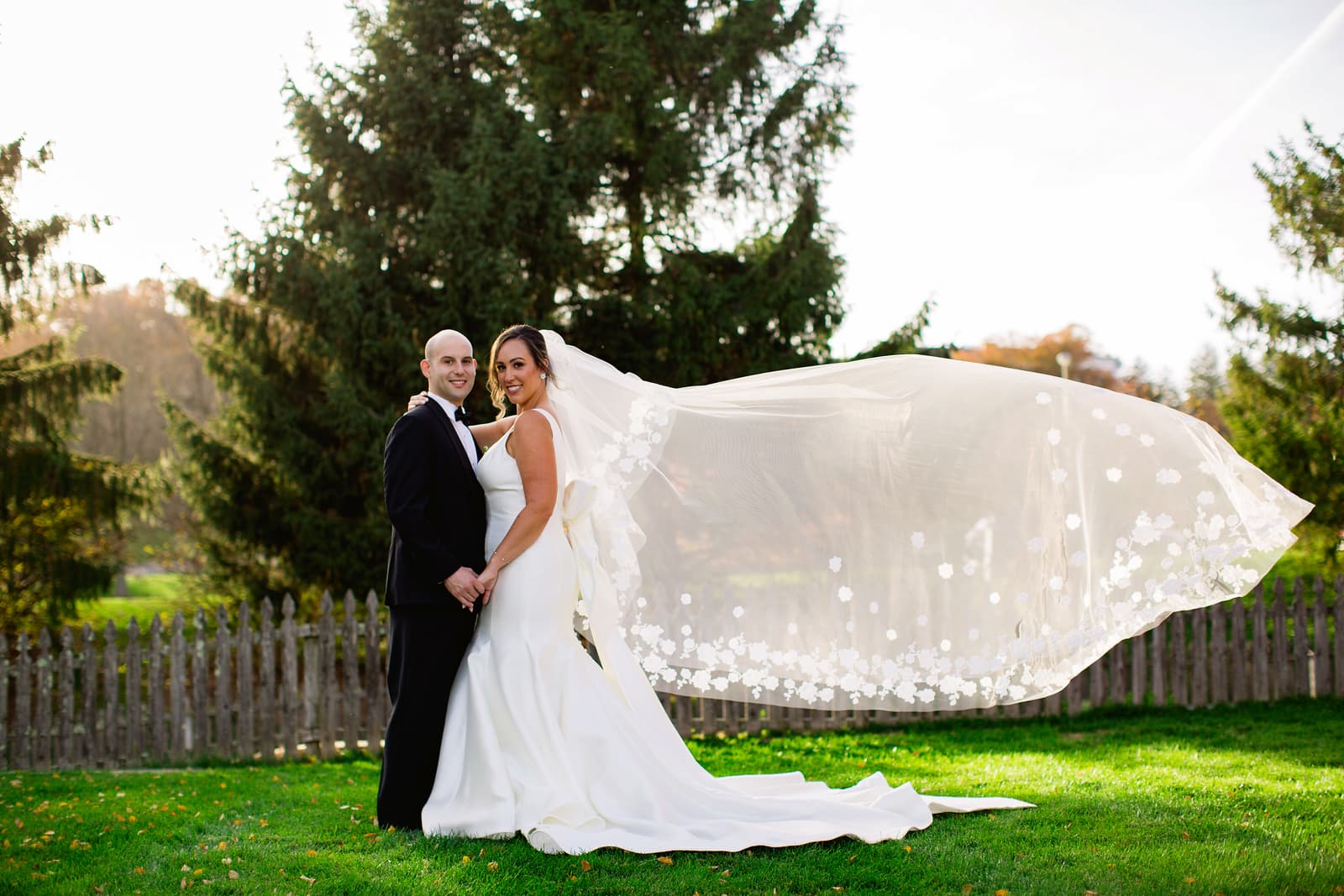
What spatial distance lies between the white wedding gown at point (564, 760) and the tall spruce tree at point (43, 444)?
8.10m

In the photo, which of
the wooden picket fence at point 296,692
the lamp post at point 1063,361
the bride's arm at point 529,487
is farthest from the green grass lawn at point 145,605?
the lamp post at point 1063,361

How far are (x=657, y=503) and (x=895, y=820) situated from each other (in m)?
2.01

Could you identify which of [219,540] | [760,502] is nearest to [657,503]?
[760,502]

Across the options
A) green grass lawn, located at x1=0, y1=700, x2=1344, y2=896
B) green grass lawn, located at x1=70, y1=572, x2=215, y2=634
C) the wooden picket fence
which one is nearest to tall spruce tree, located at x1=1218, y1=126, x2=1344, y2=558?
the wooden picket fence

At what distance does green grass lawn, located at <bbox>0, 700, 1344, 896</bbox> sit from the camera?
3.85m

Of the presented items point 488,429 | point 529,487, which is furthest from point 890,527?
point 488,429

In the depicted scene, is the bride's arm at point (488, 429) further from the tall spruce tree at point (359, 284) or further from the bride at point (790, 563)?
the tall spruce tree at point (359, 284)

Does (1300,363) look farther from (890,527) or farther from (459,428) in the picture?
(459,428)

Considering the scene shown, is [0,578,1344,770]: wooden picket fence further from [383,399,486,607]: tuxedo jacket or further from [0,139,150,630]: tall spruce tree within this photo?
[383,399,486,607]: tuxedo jacket

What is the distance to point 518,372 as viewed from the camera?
16.1ft

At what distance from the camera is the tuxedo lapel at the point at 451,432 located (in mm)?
4848

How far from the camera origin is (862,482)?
16.5ft

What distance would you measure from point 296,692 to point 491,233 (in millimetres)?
5221

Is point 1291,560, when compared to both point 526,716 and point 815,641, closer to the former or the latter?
point 815,641
